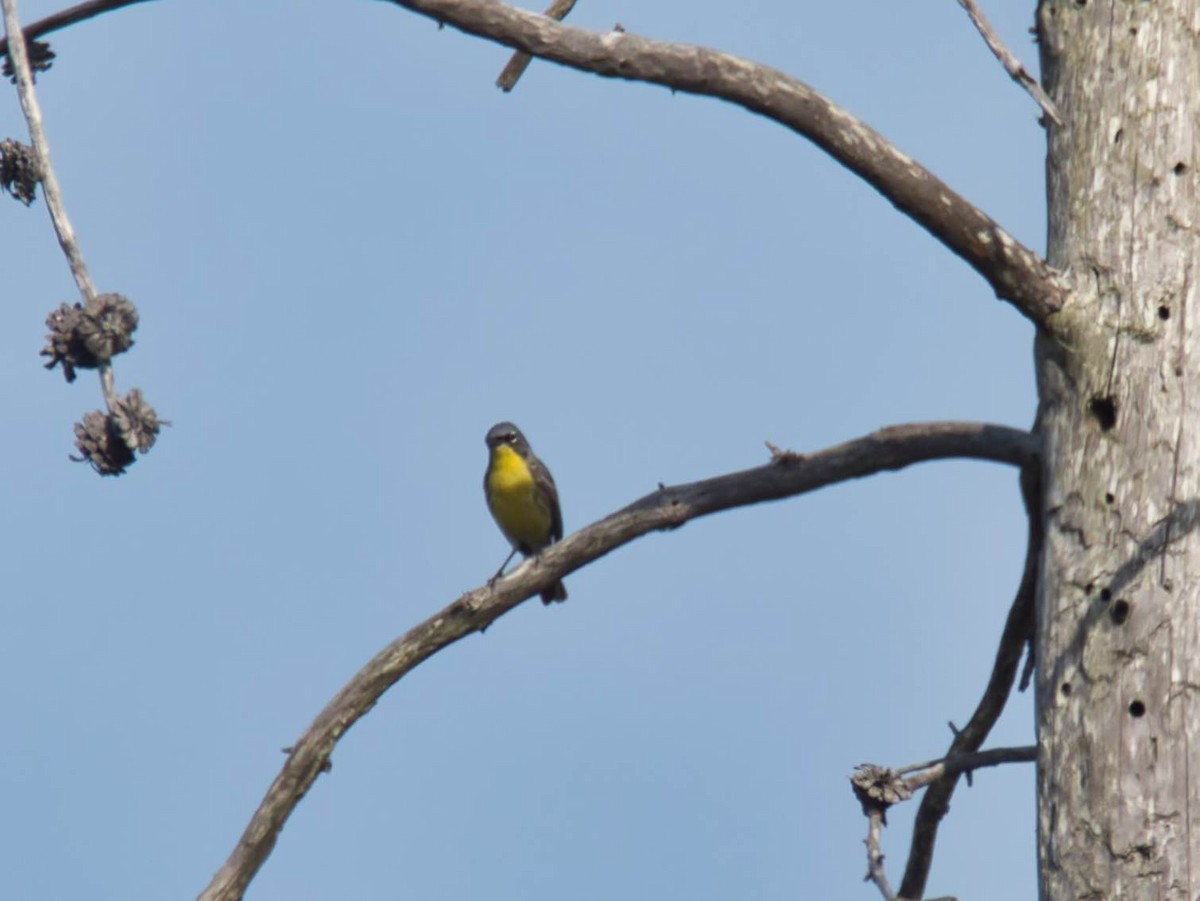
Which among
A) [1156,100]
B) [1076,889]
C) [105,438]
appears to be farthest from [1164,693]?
[105,438]

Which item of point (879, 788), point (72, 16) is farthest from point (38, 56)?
point (879, 788)

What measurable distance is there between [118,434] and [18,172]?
43.1 inches

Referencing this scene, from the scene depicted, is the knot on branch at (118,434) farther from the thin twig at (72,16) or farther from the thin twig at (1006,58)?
the thin twig at (1006,58)

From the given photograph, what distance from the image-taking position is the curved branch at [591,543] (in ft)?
21.1

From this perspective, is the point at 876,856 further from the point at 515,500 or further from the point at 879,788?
the point at 515,500

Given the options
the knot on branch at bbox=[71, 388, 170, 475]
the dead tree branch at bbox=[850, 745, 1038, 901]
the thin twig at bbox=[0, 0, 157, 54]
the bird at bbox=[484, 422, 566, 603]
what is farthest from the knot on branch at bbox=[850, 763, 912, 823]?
the bird at bbox=[484, 422, 566, 603]

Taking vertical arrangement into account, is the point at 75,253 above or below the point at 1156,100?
below

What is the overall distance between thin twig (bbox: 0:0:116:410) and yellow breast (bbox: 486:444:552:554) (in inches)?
342

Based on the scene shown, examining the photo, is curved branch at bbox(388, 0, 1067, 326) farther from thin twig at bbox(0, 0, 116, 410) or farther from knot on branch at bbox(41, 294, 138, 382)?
knot on branch at bbox(41, 294, 138, 382)

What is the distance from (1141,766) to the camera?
557cm

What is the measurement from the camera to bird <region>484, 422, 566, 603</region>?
13281 mm

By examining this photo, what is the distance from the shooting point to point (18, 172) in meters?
4.90

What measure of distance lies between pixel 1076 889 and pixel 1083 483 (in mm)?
1311

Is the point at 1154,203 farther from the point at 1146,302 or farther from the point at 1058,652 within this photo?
the point at 1058,652
